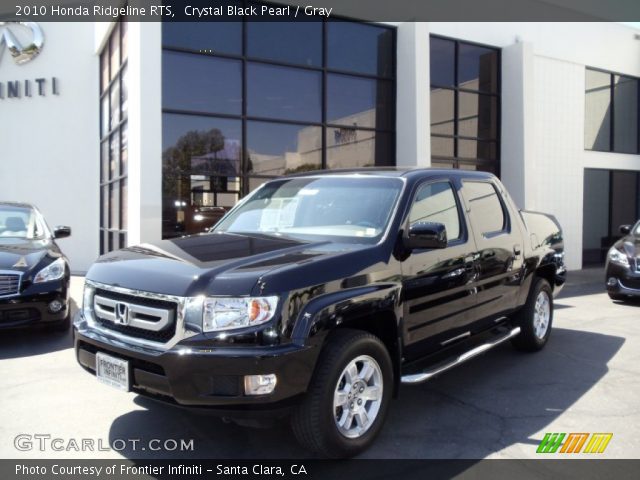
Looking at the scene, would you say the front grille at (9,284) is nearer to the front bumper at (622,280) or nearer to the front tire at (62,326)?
the front tire at (62,326)

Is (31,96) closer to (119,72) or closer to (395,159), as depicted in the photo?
(119,72)

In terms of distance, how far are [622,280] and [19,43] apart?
43.9 feet

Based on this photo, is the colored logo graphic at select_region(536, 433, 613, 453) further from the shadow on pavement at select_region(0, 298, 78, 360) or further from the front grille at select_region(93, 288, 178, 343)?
the shadow on pavement at select_region(0, 298, 78, 360)

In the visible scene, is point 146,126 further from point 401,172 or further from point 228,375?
point 228,375

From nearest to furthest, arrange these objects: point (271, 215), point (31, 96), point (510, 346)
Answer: point (271, 215) < point (510, 346) < point (31, 96)

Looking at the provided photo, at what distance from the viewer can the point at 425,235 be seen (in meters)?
3.86

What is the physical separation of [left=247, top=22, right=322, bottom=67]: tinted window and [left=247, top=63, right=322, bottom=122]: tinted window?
0.22 meters

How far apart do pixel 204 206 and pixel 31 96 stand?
608 centimetres

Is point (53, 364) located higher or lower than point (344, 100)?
lower

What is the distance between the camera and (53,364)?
5648 millimetres

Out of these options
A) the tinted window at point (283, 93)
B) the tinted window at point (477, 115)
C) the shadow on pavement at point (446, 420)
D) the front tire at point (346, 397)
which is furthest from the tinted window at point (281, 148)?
the front tire at point (346, 397)

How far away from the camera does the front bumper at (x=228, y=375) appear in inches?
121

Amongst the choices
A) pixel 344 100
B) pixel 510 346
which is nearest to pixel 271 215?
pixel 510 346

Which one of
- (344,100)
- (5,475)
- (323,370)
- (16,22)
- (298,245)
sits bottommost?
(5,475)
